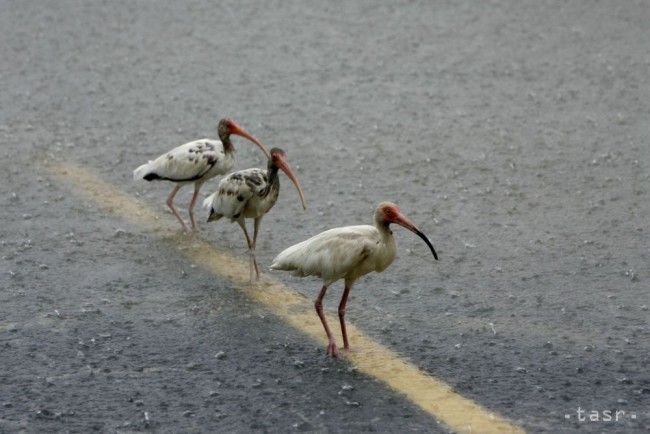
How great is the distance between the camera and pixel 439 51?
12.5 meters

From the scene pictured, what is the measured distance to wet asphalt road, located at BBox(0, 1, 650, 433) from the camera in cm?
614

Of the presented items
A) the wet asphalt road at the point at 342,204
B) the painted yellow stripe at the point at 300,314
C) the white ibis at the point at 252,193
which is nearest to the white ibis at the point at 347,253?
the painted yellow stripe at the point at 300,314

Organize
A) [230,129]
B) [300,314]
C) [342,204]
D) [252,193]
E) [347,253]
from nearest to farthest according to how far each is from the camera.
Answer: [347,253]
[300,314]
[252,193]
[230,129]
[342,204]

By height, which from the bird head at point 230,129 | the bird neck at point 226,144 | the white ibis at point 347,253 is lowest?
the white ibis at point 347,253

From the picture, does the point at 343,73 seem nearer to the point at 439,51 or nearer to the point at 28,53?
the point at 439,51

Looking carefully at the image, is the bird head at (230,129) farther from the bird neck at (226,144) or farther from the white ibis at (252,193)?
the white ibis at (252,193)

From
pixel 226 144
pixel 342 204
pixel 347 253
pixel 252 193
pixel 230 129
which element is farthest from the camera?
pixel 342 204

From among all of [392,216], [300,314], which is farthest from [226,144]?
[392,216]

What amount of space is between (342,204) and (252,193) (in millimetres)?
1396

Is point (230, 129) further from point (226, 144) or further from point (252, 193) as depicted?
point (252, 193)

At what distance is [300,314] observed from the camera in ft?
23.5

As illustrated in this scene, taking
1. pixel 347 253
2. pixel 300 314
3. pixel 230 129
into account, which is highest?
pixel 230 129

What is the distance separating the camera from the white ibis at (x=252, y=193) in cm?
762

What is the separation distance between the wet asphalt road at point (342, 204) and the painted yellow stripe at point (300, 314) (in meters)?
0.10
